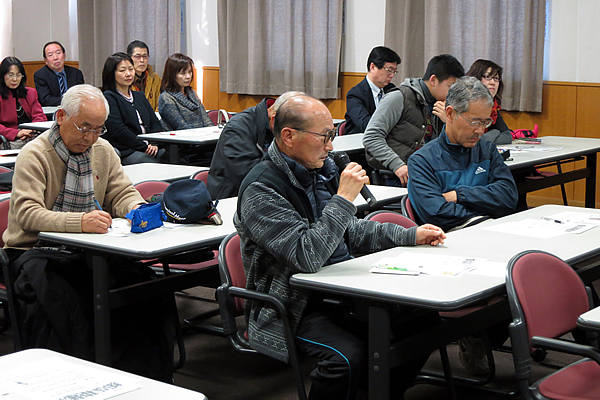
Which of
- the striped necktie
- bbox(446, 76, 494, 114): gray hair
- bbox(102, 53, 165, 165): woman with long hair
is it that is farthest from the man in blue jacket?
the striped necktie

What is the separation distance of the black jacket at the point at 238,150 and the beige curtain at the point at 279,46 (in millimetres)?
4127

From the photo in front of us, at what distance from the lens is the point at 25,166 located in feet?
9.43

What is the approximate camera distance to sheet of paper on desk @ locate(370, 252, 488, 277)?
2.24 meters

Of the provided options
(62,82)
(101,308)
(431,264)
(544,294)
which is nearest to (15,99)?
(62,82)

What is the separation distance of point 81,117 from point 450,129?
5.28ft

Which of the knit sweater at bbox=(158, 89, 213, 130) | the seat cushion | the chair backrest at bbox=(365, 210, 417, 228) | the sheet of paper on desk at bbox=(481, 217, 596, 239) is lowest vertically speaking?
the seat cushion

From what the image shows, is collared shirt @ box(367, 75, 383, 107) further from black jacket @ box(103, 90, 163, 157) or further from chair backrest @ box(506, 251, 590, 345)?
chair backrest @ box(506, 251, 590, 345)

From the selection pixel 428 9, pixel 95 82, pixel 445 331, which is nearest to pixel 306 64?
pixel 428 9

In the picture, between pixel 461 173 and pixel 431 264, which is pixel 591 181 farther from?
pixel 431 264

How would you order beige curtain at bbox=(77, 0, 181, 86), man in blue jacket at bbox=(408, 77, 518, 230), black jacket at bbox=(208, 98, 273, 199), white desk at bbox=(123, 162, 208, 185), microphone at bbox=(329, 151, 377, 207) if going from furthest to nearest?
beige curtain at bbox=(77, 0, 181, 86) < white desk at bbox=(123, 162, 208, 185) < black jacket at bbox=(208, 98, 273, 199) < man in blue jacket at bbox=(408, 77, 518, 230) < microphone at bbox=(329, 151, 377, 207)

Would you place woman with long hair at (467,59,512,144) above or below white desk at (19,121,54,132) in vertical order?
above

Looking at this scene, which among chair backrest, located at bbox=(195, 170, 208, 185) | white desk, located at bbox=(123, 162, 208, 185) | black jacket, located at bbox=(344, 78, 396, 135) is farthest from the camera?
black jacket, located at bbox=(344, 78, 396, 135)

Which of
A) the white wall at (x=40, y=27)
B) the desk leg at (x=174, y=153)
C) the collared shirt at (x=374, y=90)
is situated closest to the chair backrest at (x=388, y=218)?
the desk leg at (x=174, y=153)

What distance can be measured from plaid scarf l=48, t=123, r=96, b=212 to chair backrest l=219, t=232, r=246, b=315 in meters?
0.77
